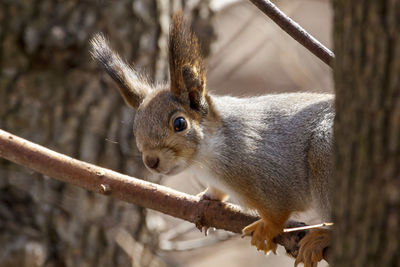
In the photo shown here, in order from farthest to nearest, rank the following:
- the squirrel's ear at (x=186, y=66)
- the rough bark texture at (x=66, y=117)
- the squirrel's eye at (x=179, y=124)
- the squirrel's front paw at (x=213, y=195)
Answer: the rough bark texture at (x=66, y=117), the squirrel's front paw at (x=213, y=195), the squirrel's eye at (x=179, y=124), the squirrel's ear at (x=186, y=66)

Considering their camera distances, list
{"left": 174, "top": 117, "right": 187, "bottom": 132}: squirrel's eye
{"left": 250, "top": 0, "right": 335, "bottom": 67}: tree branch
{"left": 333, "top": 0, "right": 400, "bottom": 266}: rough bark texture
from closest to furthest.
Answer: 1. {"left": 333, "top": 0, "right": 400, "bottom": 266}: rough bark texture
2. {"left": 250, "top": 0, "right": 335, "bottom": 67}: tree branch
3. {"left": 174, "top": 117, "right": 187, "bottom": 132}: squirrel's eye

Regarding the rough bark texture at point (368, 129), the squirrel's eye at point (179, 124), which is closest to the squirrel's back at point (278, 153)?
the squirrel's eye at point (179, 124)

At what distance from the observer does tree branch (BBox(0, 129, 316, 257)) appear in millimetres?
1846

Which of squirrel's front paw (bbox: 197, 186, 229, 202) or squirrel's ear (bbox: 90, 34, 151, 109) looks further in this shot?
squirrel's front paw (bbox: 197, 186, 229, 202)

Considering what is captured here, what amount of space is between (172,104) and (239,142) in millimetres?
257

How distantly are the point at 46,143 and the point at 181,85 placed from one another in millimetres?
895

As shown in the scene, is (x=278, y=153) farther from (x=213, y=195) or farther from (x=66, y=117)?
(x=66, y=117)

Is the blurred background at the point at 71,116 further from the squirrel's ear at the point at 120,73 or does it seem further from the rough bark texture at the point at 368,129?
the rough bark texture at the point at 368,129

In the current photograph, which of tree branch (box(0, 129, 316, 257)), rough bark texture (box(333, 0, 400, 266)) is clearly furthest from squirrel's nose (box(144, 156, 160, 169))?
rough bark texture (box(333, 0, 400, 266))

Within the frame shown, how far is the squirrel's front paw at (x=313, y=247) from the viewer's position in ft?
5.88

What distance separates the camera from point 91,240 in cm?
266

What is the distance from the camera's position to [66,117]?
2.63 m

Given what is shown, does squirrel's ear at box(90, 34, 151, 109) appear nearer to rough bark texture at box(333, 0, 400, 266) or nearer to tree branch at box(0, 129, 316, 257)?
tree branch at box(0, 129, 316, 257)

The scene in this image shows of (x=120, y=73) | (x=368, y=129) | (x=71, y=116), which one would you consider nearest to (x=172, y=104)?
(x=120, y=73)
